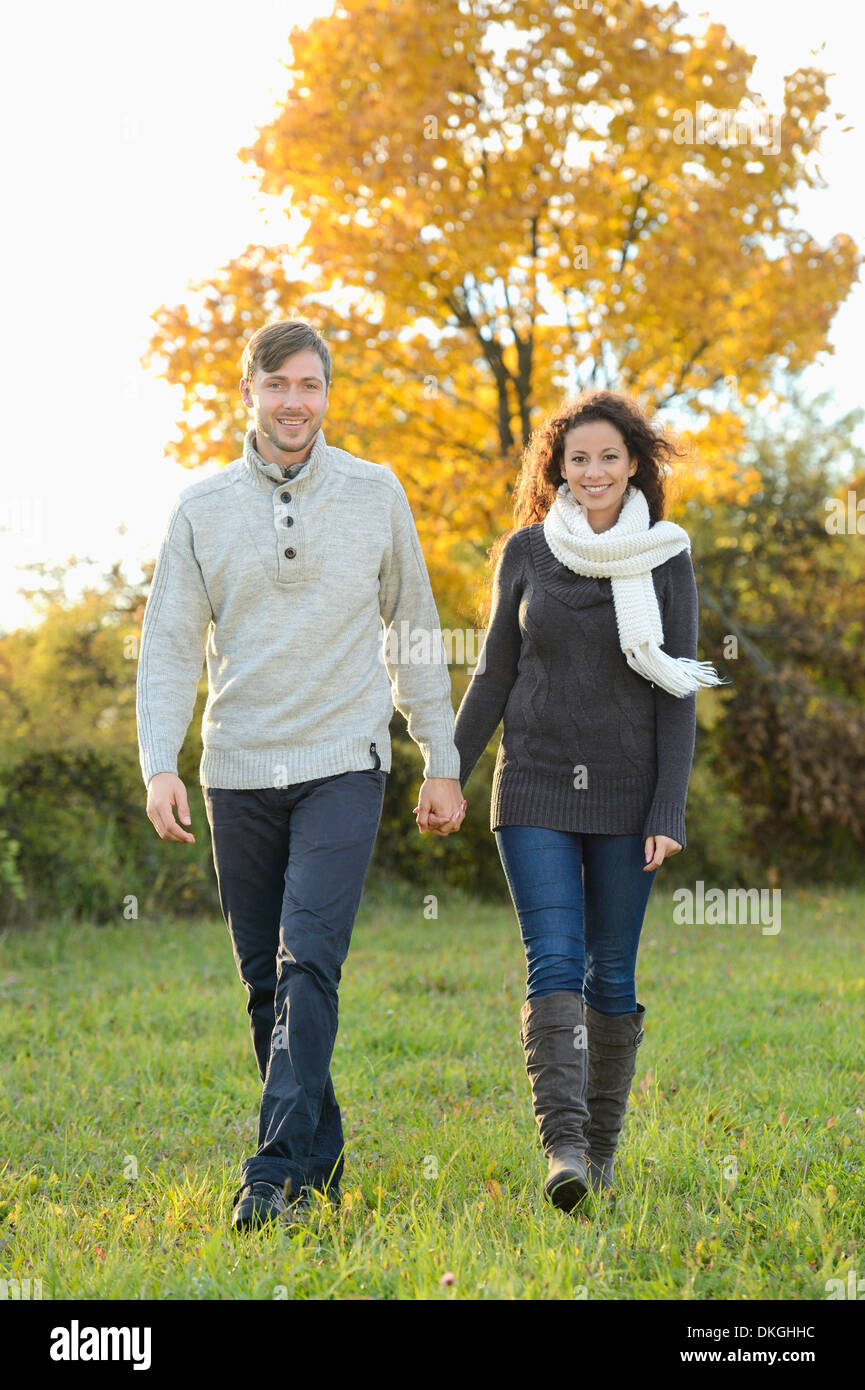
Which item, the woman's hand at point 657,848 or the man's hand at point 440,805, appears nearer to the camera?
the woman's hand at point 657,848

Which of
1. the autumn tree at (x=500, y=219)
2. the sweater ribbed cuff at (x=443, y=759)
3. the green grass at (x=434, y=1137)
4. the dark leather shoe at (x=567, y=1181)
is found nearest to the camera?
the green grass at (x=434, y=1137)

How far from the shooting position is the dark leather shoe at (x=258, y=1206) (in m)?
2.82

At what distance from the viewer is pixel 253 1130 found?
4.11 metres

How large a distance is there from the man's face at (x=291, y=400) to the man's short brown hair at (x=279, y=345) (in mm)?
15

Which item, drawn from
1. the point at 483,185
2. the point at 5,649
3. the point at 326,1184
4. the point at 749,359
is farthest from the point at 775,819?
the point at 326,1184

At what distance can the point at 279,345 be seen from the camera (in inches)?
128

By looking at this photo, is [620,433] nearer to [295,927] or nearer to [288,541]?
[288,541]

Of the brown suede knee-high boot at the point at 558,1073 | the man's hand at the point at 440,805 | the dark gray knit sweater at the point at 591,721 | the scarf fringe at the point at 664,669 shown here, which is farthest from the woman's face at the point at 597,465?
the brown suede knee-high boot at the point at 558,1073

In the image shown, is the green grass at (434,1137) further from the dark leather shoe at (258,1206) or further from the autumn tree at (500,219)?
the autumn tree at (500,219)

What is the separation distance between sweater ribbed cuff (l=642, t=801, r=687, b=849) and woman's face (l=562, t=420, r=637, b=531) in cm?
78

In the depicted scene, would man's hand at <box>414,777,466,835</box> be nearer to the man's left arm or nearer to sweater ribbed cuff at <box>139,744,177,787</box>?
the man's left arm

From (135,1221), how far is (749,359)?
7963 mm

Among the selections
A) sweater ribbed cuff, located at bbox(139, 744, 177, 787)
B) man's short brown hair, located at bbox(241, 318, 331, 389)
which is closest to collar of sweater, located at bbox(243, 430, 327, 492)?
man's short brown hair, located at bbox(241, 318, 331, 389)

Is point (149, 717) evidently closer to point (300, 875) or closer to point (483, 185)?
point (300, 875)
